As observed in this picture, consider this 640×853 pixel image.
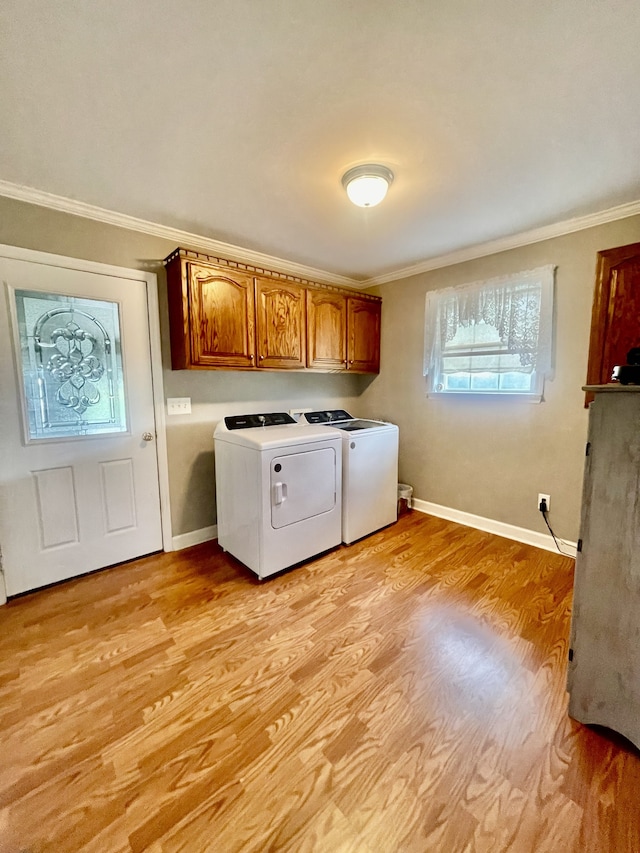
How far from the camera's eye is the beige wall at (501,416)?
Answer: 232 cm

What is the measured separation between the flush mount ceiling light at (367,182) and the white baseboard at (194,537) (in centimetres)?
257

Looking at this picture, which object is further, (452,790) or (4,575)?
(4,575)

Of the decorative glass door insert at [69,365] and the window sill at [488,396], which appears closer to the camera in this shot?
the decorative glass door insert at [69,365]

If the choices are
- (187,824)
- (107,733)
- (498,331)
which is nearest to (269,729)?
(187,824)

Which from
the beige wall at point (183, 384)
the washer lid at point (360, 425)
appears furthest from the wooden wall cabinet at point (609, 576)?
the beige wall at point (183, 384)

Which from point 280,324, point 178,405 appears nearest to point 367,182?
point 280,324

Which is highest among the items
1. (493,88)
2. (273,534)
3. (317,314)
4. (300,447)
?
(493,88)

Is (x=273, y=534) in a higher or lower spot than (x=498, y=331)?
lower

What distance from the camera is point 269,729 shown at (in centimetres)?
127

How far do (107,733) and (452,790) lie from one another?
1.24m

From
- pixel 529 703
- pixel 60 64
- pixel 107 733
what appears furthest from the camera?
pixel 529 703

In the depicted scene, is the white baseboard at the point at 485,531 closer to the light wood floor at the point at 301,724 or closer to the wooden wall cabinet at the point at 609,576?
the light wood floor at the point at 301,724

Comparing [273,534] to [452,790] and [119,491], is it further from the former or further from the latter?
[452,790]

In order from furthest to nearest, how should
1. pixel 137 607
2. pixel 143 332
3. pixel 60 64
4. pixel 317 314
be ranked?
pixel 317 314 → pixel 143 332 → pixel 137 607 → pixel 60 64
